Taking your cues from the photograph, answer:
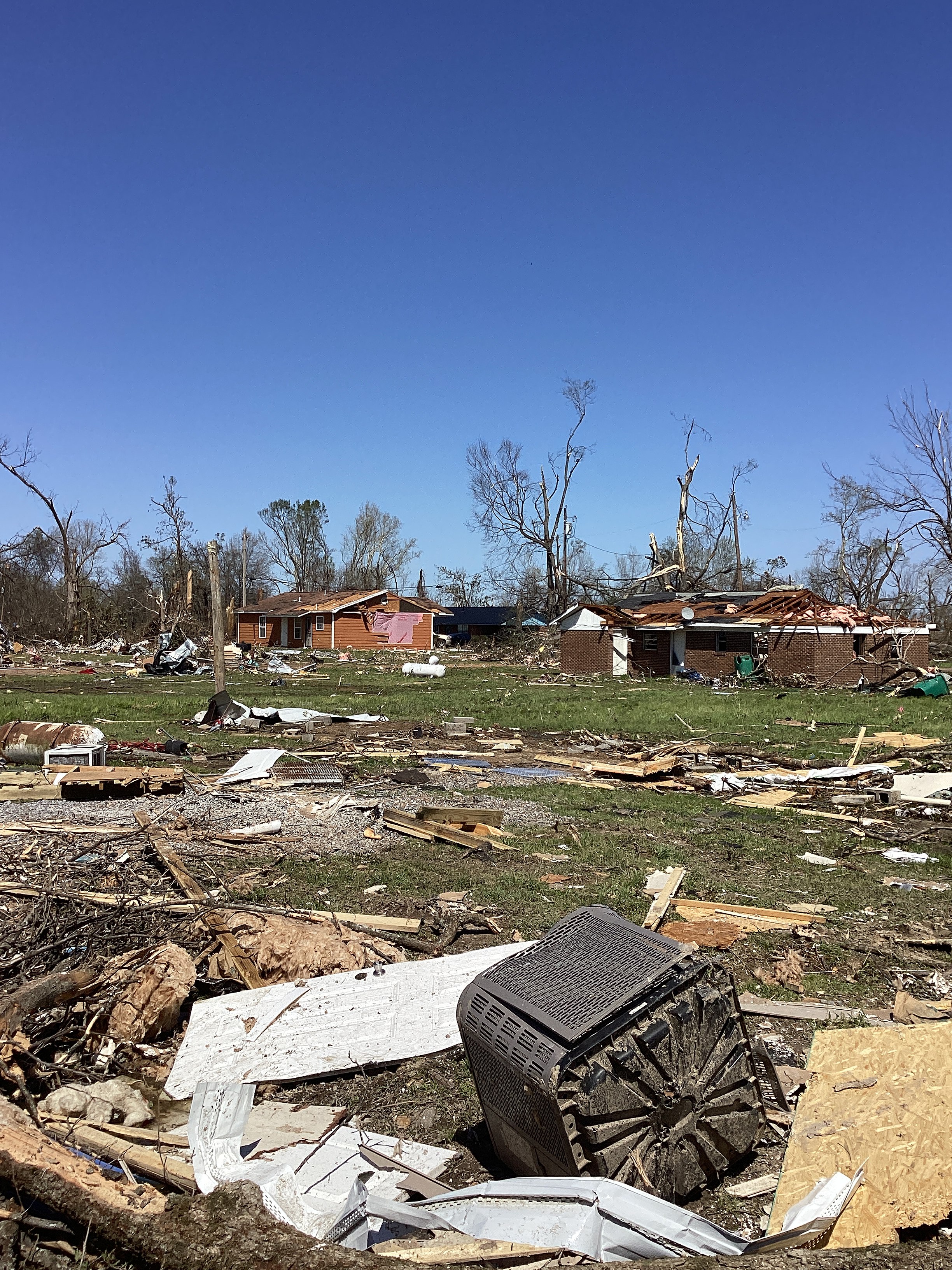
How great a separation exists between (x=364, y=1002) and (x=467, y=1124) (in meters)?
1.12

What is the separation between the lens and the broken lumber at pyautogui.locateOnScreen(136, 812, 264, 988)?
534 cm

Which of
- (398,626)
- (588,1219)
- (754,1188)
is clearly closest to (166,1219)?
(588,1219)

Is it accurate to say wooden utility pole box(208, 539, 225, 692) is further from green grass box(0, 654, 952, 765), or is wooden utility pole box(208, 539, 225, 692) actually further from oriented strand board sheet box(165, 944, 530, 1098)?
oriented strand board sheet box(165, 944, 530, 1098)

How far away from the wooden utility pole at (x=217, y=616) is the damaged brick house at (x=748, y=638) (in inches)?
729

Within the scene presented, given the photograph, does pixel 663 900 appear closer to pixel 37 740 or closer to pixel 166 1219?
pixel 166 1219

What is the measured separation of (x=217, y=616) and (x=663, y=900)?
15.6 meters

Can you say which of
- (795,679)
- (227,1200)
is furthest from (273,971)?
(795,679)

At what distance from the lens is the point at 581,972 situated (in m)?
3.42

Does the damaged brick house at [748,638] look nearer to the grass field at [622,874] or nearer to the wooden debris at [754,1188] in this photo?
the grass field at [622,874]

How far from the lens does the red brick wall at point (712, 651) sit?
33469 mm

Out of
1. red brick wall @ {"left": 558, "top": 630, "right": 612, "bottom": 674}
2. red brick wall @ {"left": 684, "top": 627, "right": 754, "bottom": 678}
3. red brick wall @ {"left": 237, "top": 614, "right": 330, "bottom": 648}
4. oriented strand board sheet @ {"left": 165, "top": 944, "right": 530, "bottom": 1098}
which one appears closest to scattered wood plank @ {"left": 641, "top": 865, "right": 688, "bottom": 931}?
oriented strand board sheet @ {"left": 165, "top": 944, "right": 530, "bottom": 1098}

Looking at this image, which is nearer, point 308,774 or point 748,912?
point 748,912

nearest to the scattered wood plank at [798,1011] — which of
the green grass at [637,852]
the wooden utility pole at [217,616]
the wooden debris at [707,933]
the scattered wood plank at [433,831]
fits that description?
the green grass at [637,852]

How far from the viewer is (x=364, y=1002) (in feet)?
16.3
